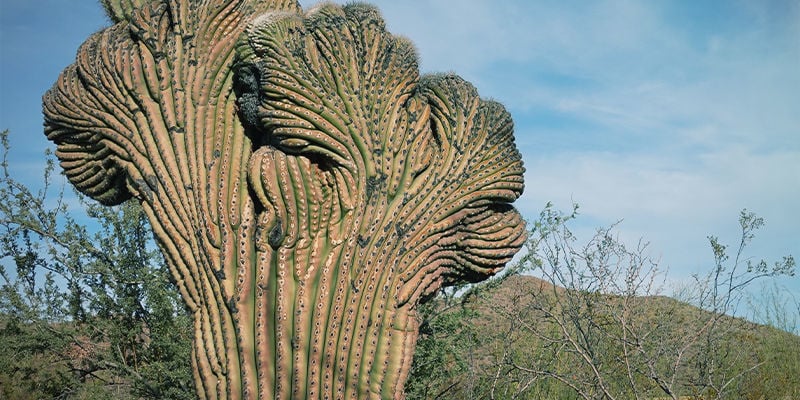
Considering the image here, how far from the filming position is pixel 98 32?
3.72 m

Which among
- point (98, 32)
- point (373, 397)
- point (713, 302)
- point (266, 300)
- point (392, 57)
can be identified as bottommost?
point (373, 397)

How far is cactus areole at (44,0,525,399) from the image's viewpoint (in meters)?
2.97

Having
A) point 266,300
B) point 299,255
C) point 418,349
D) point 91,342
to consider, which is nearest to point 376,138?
Result: point 299,255

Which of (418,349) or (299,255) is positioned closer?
(299,255)

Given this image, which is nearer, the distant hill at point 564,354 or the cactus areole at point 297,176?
the cactus areole at point 297,176

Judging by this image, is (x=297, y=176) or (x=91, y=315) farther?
(x=91, y=315)

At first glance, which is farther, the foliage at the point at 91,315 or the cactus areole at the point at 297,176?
the foliage at the point at 91,315

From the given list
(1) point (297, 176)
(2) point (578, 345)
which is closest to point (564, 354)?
(2) point (578, 345)

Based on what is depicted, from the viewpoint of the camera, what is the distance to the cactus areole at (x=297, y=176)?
2.97 meters

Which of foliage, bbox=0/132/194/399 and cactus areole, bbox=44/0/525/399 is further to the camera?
foliage, bbox=0/132/194/399

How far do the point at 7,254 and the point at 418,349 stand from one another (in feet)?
15.6

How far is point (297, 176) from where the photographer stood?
3.03 meters

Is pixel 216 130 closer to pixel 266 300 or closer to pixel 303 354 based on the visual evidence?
pixel 266 300

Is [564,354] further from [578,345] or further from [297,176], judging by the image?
[297,176]
